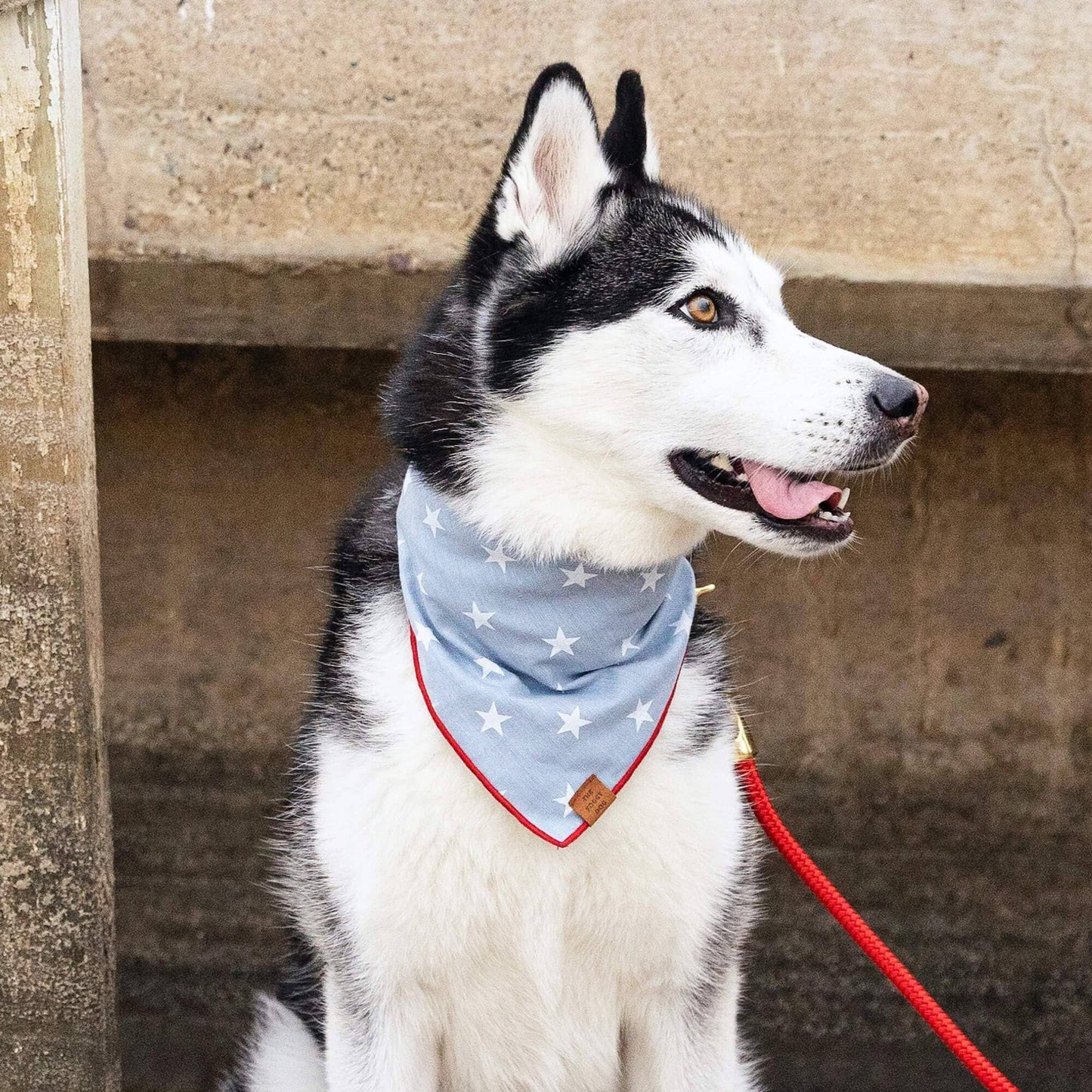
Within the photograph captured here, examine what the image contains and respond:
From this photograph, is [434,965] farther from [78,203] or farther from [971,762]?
[971,762]

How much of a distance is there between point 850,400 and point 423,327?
805 mm

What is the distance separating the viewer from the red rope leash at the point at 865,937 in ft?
7.41

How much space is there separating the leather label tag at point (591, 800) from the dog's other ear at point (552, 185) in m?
0.91

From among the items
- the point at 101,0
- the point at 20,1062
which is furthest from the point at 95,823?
the point at 101,0

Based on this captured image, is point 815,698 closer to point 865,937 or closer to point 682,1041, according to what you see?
point 865,937

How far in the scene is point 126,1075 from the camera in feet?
12.8

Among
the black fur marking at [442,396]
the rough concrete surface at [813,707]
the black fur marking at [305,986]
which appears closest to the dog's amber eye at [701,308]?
the black fur marking at [442,396]

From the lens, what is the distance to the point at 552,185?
85.4 inches

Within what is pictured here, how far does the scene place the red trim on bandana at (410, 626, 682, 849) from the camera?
2127mm

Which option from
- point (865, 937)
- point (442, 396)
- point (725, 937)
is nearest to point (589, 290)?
point (442, 396)

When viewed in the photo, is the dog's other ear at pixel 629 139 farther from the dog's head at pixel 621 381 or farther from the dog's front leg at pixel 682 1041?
the dog's front leg at pixel 682 1041

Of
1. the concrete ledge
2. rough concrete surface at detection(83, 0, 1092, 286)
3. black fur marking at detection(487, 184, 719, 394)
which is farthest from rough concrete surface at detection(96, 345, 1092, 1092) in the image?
black fur marking at detection(487, 184, 719, 394)

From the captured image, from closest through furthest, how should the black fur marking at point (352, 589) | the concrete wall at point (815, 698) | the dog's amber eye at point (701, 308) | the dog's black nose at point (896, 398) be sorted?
the dog's black nose at point (896, 398) < the dog's amber eye at point (701, 308) < the black fur marking at point (352, 589) < the concrete wall at point (815, 698)

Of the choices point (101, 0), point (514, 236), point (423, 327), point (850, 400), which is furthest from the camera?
point (101, 0)
